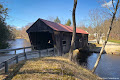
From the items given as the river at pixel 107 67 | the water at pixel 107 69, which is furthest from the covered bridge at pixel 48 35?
the water at pixel 107 69

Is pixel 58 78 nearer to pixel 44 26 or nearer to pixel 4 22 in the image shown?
pixel 44 26

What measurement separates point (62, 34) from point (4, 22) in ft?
24.6

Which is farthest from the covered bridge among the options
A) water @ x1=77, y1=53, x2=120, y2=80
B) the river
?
water @ x1=77, y1=53, x2=120, y2=80

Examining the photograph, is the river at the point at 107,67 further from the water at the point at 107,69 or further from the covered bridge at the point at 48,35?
the covered bridge at the point at 48,35

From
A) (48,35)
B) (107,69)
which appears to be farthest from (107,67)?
(48,35)

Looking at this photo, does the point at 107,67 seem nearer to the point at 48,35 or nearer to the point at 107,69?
the point at 107,69

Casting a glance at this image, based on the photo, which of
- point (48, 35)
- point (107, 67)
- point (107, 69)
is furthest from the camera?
point (48, 35)

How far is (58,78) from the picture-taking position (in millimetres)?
3668

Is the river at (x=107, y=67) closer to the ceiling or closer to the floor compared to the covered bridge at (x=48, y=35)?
closer to the floor

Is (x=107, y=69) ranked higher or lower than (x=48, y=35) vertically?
lower

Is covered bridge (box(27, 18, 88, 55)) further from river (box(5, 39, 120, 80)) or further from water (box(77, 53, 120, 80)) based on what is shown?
water (box(77, 53, 120, 80))

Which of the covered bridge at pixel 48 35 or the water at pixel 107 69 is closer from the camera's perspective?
the water at pixel 107 69

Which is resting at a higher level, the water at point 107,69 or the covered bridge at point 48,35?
the covered bridge at point 48,35

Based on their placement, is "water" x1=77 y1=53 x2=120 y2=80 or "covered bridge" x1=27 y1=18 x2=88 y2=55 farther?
"covered bridge" x1=27 y1=18 x2=88 y2=55
